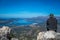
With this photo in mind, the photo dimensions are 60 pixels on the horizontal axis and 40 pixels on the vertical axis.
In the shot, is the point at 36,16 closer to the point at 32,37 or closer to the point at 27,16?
the point at 27,16

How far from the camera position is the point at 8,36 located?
6852mm

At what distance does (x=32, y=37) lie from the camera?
720 centimetres

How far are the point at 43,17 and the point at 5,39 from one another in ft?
6.50

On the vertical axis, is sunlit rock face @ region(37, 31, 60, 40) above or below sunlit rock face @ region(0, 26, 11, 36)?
below

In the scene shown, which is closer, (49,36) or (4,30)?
(49,36)

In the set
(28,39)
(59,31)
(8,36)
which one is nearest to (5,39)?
(8,36)

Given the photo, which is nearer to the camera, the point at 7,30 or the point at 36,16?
the point at 7,30

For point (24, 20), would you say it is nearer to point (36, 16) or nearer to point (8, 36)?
point (36, 16)

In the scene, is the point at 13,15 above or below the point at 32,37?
above

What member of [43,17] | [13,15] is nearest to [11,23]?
[13,15]

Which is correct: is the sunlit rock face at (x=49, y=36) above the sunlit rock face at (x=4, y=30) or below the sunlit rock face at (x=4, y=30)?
below

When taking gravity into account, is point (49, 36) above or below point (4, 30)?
below

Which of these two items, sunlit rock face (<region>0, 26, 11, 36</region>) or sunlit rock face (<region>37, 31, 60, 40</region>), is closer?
sunlit rock face (<region>37, 31, 60, 40</region>)

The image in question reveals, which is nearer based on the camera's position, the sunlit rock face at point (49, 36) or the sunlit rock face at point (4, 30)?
the sunlit rock face at point (49, 36)
